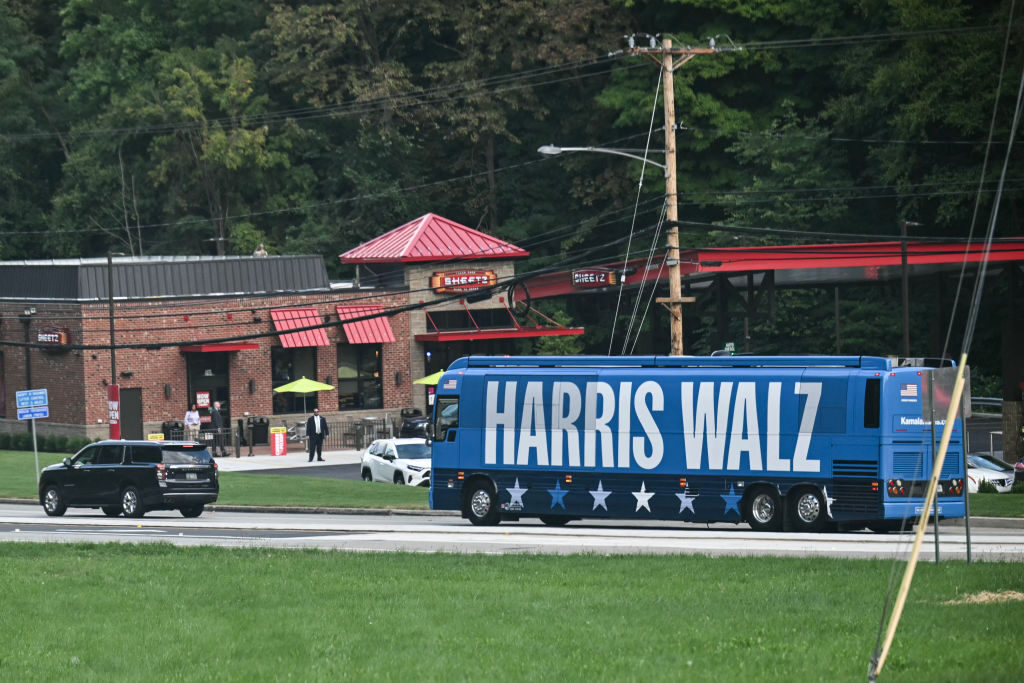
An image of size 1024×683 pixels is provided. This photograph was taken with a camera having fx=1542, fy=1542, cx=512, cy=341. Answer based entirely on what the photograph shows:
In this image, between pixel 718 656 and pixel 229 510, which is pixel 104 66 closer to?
pixel 229 510

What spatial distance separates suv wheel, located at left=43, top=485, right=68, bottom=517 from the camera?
35.5 meters

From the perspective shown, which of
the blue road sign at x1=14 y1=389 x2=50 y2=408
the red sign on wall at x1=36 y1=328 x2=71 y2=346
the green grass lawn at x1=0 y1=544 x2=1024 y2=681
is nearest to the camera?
the green grass lawn at x1=0 y1=544 x2=1024 y2=681

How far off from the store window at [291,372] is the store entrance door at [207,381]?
6.32 feet

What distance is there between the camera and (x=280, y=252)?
81.3 m

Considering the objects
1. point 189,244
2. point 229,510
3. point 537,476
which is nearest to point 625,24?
point 189,244

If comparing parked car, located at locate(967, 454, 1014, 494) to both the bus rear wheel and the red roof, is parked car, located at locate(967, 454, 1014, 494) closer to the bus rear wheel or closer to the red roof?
the bus rear wheel

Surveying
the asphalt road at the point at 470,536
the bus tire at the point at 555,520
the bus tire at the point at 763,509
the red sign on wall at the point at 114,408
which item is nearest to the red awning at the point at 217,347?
the red sign on wall at the point at 114,408

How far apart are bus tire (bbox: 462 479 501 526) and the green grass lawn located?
365 inches

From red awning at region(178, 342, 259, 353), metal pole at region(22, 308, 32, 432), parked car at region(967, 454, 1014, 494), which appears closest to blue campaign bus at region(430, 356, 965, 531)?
parked car at region(967, 454, 1014, 494)

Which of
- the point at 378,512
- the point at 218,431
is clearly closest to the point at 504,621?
the point at 378,512

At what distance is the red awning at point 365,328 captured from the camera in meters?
60.0

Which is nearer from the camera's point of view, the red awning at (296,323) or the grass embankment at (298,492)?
the grass embankment at (298,492)

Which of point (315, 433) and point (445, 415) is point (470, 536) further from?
point (315, 433)

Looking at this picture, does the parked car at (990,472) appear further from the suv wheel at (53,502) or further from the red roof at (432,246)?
the red roof at (432,246)
